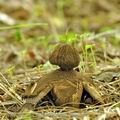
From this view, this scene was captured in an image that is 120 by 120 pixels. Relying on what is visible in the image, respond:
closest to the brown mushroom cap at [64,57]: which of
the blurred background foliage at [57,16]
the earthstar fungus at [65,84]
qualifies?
the earthstar fungus at [65,84]

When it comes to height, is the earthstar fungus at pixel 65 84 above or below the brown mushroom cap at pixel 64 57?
below

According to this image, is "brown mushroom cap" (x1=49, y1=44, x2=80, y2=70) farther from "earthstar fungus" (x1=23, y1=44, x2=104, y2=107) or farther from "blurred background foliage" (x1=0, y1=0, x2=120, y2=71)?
"blurred background foliage" (x1=0, y1=0, x2=120, y2=71)

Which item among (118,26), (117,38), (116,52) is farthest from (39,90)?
(118,26)

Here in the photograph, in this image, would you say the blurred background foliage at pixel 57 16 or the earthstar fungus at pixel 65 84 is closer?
the earthstar fungus at pixel 65 84

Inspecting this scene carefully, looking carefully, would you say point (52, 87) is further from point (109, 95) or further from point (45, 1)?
point (45, 1)

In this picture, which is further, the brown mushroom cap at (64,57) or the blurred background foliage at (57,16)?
the blurred background foliage at (57,16)

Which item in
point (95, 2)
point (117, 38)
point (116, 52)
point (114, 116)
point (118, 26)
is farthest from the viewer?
point (95, 2)

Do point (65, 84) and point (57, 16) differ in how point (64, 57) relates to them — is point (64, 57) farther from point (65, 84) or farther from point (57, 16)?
point (57, 16)

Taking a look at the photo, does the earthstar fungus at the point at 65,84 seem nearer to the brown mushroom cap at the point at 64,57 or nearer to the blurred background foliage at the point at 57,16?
the brown mushroom cap at the point at 64,57

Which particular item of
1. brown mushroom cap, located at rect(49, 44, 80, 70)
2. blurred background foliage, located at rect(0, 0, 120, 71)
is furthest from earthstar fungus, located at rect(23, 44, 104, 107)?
blurred background foliage, located at rect(0, 0, 120, 71)

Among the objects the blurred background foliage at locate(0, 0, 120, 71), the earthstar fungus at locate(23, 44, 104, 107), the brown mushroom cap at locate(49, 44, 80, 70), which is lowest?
the blurred background foliage at locate(0, 0, 120, 71)

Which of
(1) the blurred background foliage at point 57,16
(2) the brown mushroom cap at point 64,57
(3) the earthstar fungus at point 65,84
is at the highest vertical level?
(2) the brown mushroom cap at point 64,57
